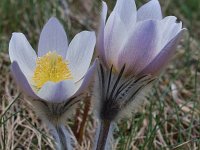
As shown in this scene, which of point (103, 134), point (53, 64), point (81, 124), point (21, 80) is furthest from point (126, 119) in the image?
point (21, 80)

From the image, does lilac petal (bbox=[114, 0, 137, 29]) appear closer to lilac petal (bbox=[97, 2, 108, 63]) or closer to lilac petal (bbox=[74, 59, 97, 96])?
lilac petal (bbox=[97, 2, 108, 63])

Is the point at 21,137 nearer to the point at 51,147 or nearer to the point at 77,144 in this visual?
the point at 51,147

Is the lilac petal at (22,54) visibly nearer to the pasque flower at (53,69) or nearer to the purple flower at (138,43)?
the pasque flower at (53,69)

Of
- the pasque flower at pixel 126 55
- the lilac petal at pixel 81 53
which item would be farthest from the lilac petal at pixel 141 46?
the lilac petal at pixel 81 53

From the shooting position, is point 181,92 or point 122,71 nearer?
point 122,71

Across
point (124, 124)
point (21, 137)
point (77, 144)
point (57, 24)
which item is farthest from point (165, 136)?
point (57, 24)

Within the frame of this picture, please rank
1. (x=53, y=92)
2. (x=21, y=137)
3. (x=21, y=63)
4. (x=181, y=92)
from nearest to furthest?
(x=53, y=92)
(x=21, y=63)
(x=21, y=137)
(x=181, y=92)
